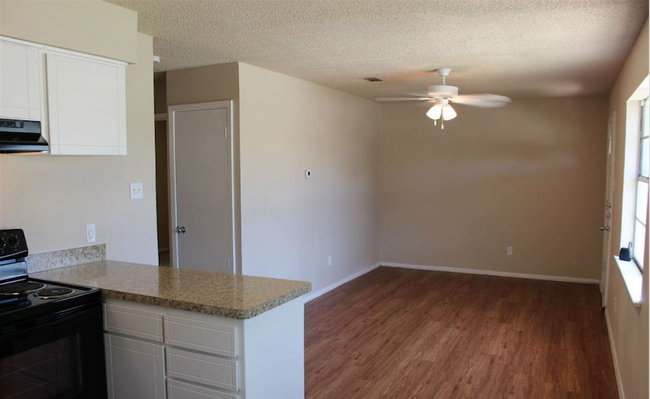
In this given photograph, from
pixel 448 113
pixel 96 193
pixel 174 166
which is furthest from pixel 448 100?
pixel 96 193

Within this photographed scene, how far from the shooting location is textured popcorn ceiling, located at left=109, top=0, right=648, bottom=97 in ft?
9.16

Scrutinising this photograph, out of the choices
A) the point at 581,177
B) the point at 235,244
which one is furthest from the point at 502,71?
the point at 235,244

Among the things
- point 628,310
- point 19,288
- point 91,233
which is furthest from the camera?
point 628,310

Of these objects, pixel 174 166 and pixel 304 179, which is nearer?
pixel 174 166

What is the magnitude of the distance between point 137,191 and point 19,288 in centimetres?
106

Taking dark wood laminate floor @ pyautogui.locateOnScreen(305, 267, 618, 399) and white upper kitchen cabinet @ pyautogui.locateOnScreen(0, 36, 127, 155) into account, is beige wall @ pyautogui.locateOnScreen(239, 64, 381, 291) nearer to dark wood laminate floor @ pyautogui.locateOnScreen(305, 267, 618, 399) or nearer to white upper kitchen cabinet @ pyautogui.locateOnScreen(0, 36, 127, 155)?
dark wood laminate floor @ pyautogui.locateOnScreen(305, 267, 618, 399)

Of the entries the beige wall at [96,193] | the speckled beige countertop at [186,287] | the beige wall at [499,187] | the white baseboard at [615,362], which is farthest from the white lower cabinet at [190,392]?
the beige wall at [499,187]

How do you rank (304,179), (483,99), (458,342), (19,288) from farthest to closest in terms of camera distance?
(304,179) < (458,342) < (483,99) < (19,288)

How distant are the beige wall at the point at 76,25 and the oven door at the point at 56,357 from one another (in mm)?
1331

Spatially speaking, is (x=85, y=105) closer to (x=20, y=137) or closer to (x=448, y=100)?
(x=20, y=137)

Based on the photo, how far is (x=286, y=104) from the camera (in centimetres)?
498

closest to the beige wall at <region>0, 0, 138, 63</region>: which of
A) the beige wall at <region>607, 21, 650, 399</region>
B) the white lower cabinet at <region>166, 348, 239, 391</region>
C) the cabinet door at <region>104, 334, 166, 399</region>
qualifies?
the cabinet door at <region>104, 334, 166, 399</region>

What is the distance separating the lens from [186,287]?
2379mm

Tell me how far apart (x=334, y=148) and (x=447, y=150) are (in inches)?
74.7
